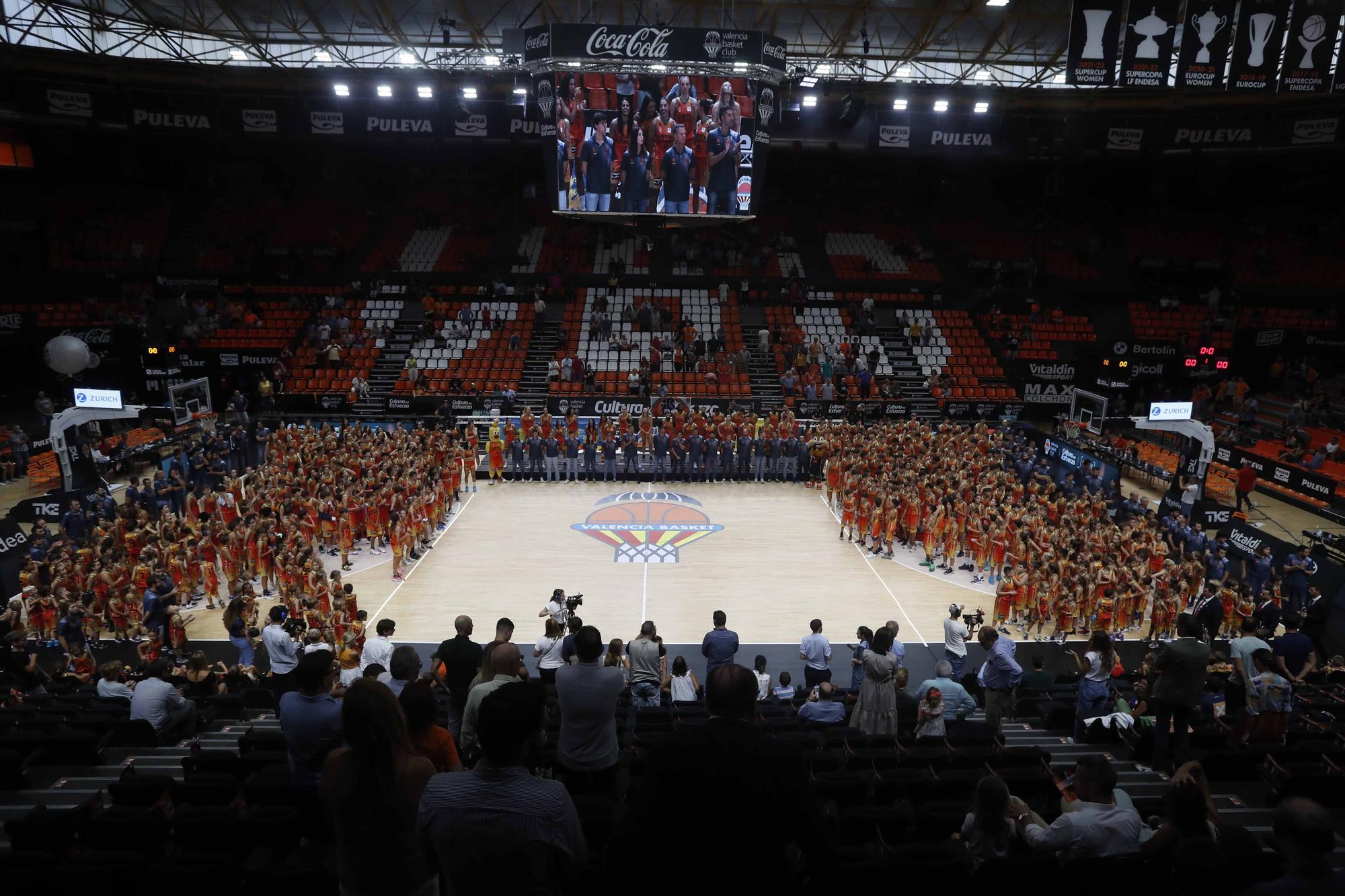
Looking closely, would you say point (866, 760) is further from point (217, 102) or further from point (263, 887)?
point (217, 102)

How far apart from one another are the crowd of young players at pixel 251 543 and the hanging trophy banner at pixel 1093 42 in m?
16.1

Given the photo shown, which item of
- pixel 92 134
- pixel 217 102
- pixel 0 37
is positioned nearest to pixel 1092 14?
pixel 217 102

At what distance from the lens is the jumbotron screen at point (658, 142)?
80.6ft

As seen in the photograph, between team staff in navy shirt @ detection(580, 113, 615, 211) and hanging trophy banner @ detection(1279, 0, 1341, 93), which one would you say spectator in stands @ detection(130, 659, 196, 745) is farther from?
hanging trophy banner @ detection(1279, 0, 1341, 93)

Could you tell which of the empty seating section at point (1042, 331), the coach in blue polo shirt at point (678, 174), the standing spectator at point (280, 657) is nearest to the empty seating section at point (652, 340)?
the coach in blue polo shirt at point (678, 174)

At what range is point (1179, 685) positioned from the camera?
6.70 metres

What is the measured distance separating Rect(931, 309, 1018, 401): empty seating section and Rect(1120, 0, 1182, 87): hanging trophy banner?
1567 cm

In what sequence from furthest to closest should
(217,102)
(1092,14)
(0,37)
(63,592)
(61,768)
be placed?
(217,102) < (0,37) < (1092,14) < (63,592) < (61,768)

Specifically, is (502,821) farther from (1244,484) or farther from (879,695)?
(1244,484)

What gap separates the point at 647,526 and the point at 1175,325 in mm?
26538

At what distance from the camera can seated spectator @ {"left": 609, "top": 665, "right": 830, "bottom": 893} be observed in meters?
2.41

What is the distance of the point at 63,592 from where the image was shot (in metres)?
13.9

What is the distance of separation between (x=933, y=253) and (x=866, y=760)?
116 ft

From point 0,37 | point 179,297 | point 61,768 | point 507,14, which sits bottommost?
point 61,768
